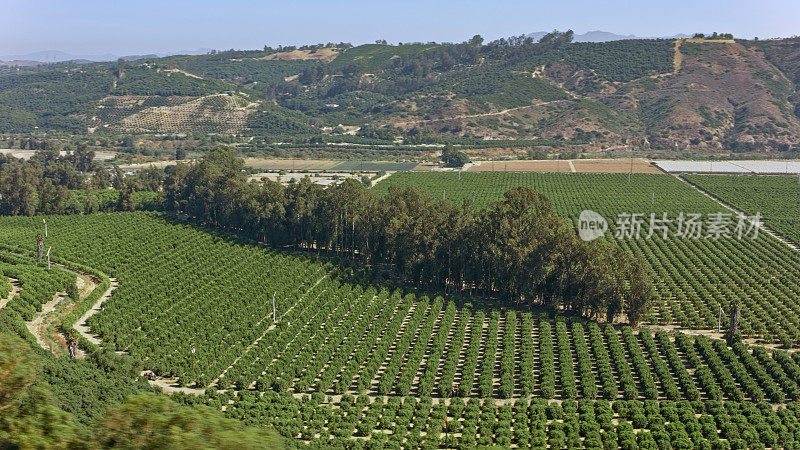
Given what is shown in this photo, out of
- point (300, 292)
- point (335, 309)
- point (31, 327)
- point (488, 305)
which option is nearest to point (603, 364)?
point (488, 305)

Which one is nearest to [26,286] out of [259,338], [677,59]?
[259,338]

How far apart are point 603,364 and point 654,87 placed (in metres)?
148

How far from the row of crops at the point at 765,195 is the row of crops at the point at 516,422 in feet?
146

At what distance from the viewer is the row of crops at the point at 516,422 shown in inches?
1126

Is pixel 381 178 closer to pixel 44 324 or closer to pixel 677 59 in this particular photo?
pixel 44 324

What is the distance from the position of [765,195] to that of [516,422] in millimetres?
77486

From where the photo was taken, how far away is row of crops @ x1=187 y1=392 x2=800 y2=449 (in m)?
28.6

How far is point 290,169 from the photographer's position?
11869cm

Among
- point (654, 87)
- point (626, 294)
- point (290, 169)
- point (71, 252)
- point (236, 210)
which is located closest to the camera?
point (626, 294)

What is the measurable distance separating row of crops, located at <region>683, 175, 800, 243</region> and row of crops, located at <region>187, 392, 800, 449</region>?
44515 mm

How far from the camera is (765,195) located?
92.8 meters

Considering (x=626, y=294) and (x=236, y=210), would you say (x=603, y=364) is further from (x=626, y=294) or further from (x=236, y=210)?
(x=236, y=210)

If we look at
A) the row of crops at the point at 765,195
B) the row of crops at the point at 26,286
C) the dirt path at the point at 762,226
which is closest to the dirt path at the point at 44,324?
the row of crops at the point at 26,286

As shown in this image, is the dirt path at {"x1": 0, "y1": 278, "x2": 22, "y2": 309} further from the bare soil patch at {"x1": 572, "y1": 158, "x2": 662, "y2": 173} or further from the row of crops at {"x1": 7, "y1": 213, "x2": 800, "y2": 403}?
the bare soil patch at {"x1": 572, "y1": 158, "x2": 662, "y2": 173}
